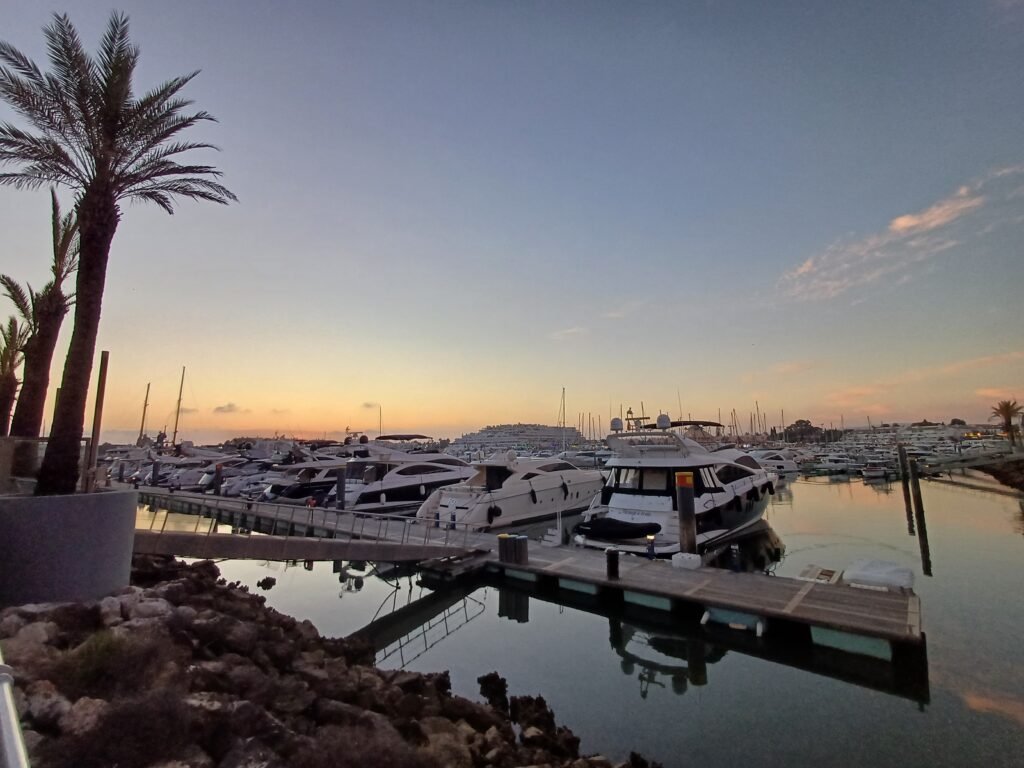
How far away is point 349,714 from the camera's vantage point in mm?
6828

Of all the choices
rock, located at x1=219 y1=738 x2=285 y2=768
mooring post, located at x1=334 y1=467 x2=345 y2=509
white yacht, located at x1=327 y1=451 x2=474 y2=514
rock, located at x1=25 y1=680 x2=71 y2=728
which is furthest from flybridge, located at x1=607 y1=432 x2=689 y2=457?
rock, located at x1=25 y1=680 x2=71 y2=728

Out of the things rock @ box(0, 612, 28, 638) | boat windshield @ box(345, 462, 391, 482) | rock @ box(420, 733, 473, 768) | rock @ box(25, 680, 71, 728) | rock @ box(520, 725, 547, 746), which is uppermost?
boat windshield @ box(345, 462, 391, 482)

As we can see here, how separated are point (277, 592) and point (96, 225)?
12786 mm

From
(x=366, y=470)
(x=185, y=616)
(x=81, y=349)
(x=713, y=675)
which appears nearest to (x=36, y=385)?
(x=81, y=349)

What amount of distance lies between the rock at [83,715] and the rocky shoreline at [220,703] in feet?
0.04

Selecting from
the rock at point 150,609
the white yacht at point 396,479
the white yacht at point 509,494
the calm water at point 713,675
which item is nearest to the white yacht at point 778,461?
the white yacht at point 509,494

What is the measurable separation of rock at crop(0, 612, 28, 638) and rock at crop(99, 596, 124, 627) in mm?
776

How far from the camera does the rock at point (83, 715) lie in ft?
15.3

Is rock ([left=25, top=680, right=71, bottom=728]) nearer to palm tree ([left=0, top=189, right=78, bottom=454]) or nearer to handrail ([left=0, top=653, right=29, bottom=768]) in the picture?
handrail ([left=0, top=653, right=29, bottom=768])

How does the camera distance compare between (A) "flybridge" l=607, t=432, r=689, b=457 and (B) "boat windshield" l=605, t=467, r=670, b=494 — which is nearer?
(B) "boat windshield" l=605, t=467, r=670, b=494

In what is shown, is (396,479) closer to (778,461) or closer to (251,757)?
(251,757)

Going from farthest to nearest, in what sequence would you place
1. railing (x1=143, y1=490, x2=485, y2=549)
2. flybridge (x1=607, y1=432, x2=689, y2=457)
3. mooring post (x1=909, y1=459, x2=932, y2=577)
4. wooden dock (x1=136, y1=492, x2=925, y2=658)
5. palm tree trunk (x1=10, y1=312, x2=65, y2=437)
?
flybridge (x1=607, y1=432, x2=689, y2=457) → railing (x1=143, y1=490, x2=485, y2=549) → mooring post (x1=909, y1=459, x2=932, y2=577) → palm tree trunk (x1=10, y1=312, x2=65, y2=437) → wooden dock (x1=136, y1=492, x2=925, y2=658)

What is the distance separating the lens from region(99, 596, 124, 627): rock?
6.65 meters

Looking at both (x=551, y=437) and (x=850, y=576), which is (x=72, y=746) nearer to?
(x=850, y=576)
